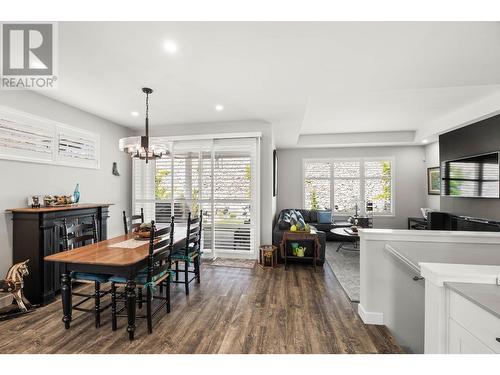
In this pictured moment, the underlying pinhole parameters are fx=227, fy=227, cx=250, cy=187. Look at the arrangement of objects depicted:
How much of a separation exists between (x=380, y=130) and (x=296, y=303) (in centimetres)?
516

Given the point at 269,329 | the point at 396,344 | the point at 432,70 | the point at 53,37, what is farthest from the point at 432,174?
the point at 53,37

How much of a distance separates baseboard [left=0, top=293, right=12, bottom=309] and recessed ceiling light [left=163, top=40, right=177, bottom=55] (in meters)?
3.26

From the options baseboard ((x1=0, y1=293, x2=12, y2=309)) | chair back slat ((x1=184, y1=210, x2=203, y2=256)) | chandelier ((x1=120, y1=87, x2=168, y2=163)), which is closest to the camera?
baseboard ((x1=0, y1=293, x2=12, y2=309))

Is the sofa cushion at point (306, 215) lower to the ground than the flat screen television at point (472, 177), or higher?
lower

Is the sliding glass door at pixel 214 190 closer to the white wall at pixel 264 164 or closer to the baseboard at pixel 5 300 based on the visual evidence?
the white wall at pixel 264 164

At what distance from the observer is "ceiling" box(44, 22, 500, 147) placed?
1809mm

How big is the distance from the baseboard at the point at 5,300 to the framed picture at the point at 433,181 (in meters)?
8.31

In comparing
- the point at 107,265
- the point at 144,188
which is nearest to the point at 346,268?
the point at 107,265

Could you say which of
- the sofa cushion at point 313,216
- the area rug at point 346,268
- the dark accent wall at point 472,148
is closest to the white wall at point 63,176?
the area rug at point 346,268

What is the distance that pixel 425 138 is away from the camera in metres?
5.51

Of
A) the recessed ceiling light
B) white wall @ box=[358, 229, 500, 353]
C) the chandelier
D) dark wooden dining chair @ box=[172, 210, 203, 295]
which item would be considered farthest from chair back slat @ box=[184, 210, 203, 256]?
white wall @ box=[358, 229, 500, 353]

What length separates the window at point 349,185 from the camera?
6594 mm

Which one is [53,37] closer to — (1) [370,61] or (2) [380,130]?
(1) [370,61]

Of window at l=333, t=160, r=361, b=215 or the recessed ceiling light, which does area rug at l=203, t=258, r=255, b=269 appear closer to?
the recessed ceiling light
